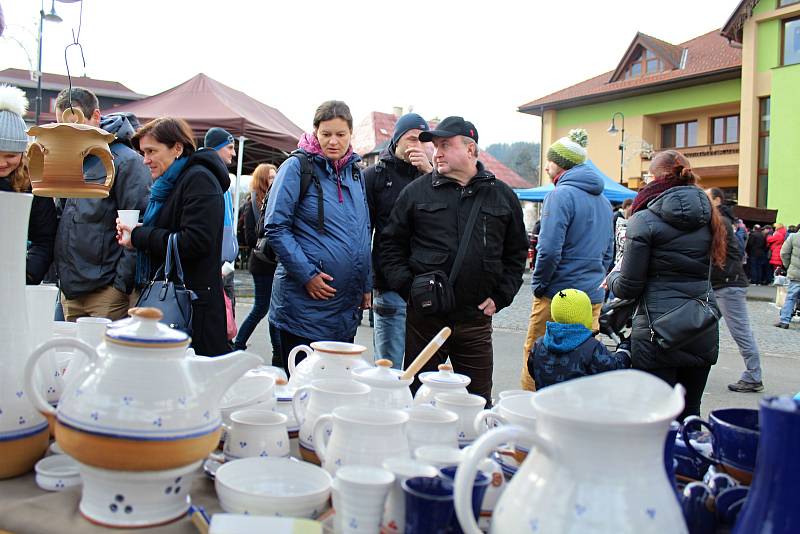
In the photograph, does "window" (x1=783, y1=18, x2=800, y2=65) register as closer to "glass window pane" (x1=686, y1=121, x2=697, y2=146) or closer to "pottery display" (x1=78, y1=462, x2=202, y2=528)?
"glass window pane" (x1=686, y1=121, x2=697, y2=146)

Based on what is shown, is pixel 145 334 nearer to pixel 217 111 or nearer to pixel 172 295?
pixel 172 295

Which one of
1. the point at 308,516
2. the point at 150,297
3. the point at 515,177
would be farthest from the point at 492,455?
the point at 515,177

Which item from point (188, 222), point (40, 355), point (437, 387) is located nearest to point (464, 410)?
point (437, 387)

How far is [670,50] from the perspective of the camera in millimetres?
29562

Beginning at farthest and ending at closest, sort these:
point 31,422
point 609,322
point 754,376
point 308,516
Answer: point 754,376 < point 609,322 < point 31,422 < point 308,516

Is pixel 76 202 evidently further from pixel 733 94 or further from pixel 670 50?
pixel 670 50

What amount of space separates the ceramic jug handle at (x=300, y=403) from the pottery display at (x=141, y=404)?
1.06 feet

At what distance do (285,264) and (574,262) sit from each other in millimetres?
1735

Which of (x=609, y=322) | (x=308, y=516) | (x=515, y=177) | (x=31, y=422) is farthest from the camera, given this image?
(x=515, y=177)

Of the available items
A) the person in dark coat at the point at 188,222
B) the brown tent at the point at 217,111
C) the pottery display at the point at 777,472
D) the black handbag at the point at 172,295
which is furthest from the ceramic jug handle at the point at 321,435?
the brown tent at the point at 217,111

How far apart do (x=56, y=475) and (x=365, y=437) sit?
63 centimetres

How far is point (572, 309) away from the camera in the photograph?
283cm

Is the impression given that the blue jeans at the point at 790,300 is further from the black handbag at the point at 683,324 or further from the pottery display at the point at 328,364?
the pottery display at the point at 328,364

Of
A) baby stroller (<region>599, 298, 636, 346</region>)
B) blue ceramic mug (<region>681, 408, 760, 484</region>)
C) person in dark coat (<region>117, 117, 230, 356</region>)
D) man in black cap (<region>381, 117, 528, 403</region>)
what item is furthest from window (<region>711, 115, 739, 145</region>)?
blue ceramic mug (<region>681, 408, 760, 484</region>)
